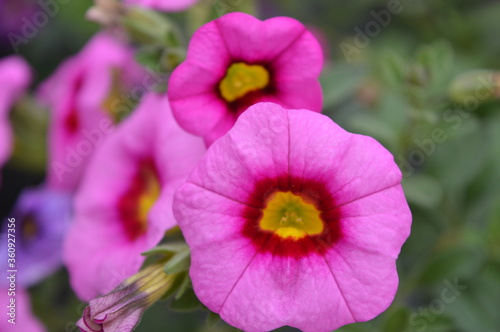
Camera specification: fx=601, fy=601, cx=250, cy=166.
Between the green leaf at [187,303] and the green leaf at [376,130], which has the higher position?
the green leaf at [187,303]

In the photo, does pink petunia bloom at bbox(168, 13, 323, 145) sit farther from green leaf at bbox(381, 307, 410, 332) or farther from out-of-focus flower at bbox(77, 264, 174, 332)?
green leaf at bbox(381, 307, 410, 332)

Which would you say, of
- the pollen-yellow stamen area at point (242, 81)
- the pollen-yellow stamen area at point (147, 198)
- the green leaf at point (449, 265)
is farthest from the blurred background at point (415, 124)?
the pollen-yellow stamen area at point (147, 198)

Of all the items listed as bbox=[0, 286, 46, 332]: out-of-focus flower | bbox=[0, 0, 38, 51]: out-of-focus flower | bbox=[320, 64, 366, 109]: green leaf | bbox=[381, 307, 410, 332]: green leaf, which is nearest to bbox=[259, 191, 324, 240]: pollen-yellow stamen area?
bbox=[381, 307, 410, 332]: green leaf

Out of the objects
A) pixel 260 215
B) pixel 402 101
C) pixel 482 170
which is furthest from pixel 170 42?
pixel 482 170

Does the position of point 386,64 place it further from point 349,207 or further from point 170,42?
point 349,207

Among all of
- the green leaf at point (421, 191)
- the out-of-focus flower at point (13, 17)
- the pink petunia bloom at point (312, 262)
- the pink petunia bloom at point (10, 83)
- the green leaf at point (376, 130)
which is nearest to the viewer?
the pink petunia bloom at point (312, 262)

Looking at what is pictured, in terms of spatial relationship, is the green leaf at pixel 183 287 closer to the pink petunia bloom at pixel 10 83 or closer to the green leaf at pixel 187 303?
the green leaf at pixel 187 303

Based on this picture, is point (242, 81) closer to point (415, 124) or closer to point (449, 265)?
point (415, 124)
